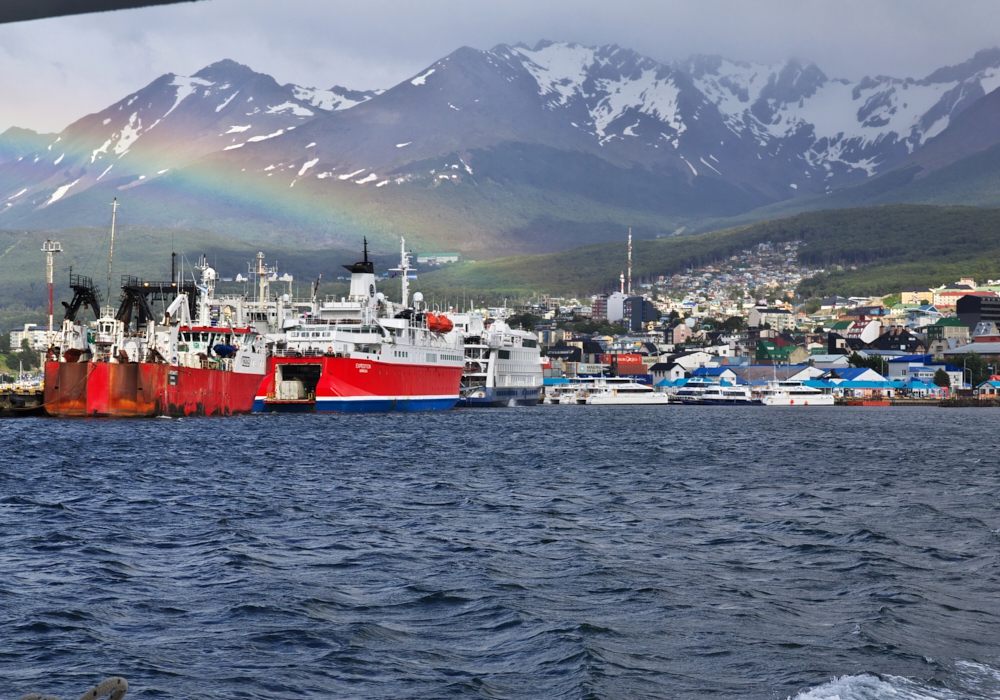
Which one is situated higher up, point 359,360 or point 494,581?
point 359,360

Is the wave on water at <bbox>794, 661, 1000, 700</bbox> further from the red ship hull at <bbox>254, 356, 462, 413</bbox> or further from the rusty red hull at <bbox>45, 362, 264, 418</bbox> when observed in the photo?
the red ship hull at <bbox>254, 356, 462, 413</bbox>

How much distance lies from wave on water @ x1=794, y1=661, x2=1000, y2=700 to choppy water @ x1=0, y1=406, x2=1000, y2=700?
4 cm

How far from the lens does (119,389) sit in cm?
5919

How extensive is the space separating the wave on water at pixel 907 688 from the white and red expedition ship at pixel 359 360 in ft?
207

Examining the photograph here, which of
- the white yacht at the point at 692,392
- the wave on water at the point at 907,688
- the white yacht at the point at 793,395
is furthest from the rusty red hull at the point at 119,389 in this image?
the white yacht at the point at 692,392

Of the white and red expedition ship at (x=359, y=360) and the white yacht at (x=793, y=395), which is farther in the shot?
the white yacht at (x=793, y=395)

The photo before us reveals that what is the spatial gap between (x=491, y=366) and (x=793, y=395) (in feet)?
133

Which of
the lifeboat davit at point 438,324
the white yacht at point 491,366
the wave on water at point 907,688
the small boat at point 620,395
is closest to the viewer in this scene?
the wave on water at point 907,688

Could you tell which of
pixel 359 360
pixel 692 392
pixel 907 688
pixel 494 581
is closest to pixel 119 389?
pixel 359 360

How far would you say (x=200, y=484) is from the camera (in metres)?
30.9

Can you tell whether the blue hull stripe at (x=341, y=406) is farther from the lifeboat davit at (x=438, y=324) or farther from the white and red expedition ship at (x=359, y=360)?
the lifeboat davit at (x=438, y=324)

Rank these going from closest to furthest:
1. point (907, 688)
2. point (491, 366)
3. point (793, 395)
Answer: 1. point (907, 688)
2. point (491, 366)
3. point (793, 395)

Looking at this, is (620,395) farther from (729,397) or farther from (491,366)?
(491,366)

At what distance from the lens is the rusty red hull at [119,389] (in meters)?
59.0
